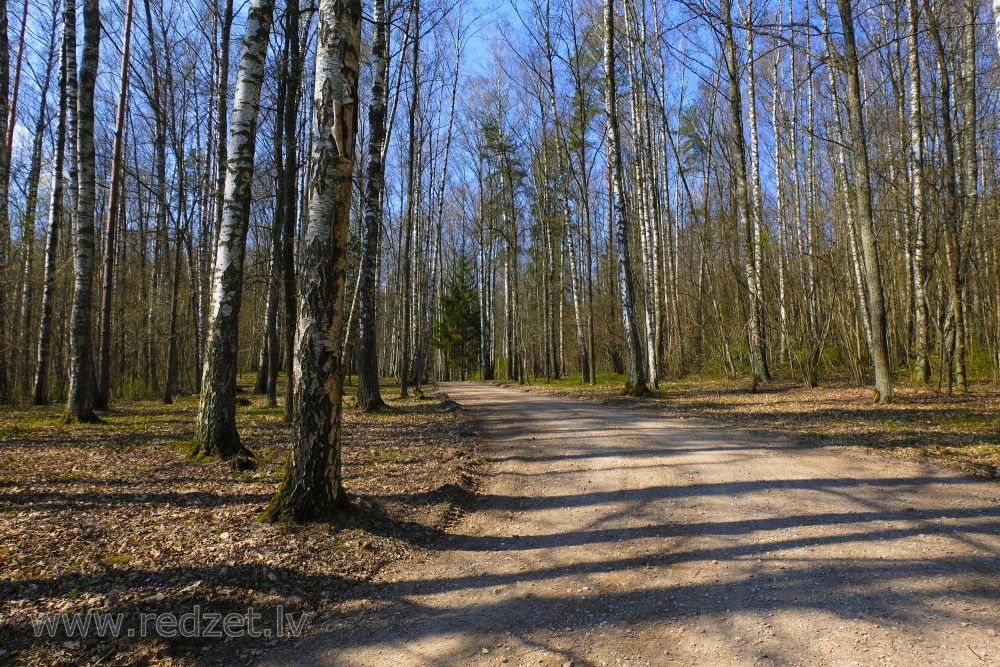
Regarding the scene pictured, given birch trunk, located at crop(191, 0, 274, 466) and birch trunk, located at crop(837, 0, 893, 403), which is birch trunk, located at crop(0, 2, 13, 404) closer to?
birch trunk, located at crop(191, 0, 274, 466)

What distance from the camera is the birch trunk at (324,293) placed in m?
4.51

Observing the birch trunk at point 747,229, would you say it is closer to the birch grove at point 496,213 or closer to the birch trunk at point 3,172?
the birch grove at point 496,213

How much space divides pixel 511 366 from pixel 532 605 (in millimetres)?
32052

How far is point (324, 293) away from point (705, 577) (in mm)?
3706

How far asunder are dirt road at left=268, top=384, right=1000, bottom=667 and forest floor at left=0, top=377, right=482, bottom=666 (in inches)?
14.6

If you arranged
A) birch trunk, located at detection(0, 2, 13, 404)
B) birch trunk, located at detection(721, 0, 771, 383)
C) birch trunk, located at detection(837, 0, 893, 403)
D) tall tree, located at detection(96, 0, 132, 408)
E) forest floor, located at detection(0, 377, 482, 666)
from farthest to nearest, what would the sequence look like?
birch trunk, located at detection(721, 0, 771, 383), tall tree, located at detection(96, 0, 132, 408), birch trunk, located at detection(837, 0, 893, 403), birch trunk, located at detection(0, 2, 13, 404), forest floor, located at detection(0, 377, 482, 666)

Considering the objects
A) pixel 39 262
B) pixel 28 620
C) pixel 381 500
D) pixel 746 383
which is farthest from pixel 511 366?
pixel 28 620

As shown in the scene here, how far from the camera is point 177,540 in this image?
410 centimetres

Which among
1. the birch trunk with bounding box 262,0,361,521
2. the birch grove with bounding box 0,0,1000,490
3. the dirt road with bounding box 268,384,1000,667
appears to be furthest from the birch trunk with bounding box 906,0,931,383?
the birch trunk with bounding box 262,0,361,521

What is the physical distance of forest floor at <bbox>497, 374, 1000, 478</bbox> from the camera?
21.5 feet

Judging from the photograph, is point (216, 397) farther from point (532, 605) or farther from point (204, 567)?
point (532, 605)

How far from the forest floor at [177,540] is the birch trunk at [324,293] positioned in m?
0.38

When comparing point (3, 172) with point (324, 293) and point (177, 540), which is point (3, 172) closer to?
point (324, 293)

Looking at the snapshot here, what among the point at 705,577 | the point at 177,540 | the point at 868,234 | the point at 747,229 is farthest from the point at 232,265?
the point at 747,229
